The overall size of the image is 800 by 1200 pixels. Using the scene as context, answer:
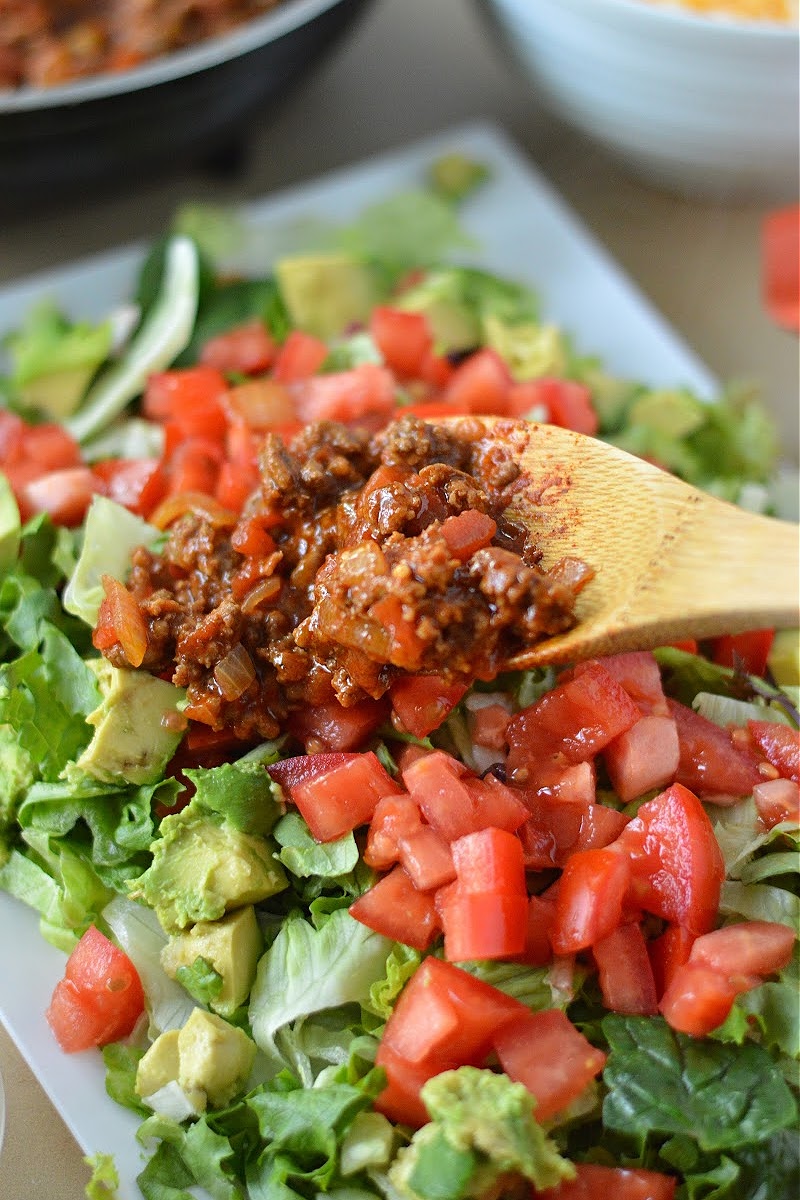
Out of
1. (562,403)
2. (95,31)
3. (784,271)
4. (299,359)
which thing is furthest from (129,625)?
(784,271)

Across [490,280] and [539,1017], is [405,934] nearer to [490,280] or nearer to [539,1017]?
[539,1017]

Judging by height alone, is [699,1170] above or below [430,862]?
below

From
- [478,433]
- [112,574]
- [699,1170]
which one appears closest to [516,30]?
[478,433]

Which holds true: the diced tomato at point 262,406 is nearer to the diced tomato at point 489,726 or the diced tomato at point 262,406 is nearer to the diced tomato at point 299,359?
the diced tomato at point 299,359

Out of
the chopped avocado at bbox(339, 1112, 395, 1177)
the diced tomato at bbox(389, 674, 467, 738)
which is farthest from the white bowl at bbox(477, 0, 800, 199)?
the chopped avocado at bbox(339, 1112, 395, 1177)

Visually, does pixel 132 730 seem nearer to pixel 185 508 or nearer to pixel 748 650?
pixel 185 508

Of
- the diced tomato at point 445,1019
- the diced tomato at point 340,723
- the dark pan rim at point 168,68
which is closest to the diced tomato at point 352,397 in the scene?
the diced tomato at point 340,723

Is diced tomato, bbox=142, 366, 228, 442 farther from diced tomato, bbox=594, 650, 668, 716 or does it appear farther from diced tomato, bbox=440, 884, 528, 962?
diced tomato, bbox=440, 884, 528, 962
